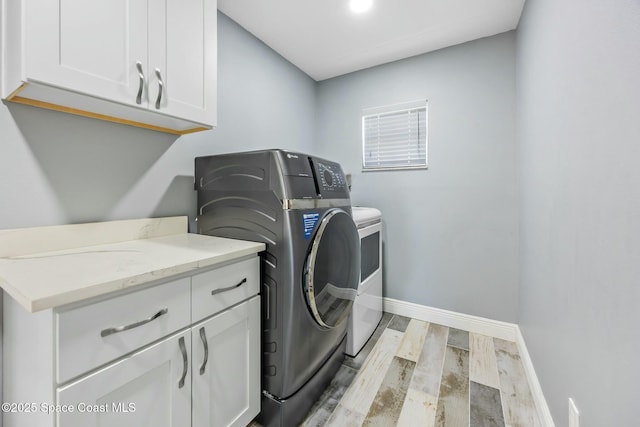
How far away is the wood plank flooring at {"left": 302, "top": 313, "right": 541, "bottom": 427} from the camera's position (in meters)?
1.33

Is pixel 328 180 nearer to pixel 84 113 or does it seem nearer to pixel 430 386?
pixel 84 113

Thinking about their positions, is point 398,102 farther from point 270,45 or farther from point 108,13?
point 108,13

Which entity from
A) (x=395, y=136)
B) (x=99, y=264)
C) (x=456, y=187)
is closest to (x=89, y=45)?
(x=99, y=264)

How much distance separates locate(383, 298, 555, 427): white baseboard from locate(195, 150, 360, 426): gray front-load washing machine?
1155mm

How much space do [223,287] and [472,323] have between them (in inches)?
81.0

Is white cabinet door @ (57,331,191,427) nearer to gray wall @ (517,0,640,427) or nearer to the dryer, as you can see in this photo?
the dryer

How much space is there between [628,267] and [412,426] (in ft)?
3.70

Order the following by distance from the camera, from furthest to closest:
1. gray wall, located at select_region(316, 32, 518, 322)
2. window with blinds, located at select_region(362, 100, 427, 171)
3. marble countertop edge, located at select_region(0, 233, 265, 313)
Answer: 1. window with blinds, located at select_region(362, 100, 427, 171)
2. gray wall, located at select_region(316, 32, 518, 322)
3. marble countertop edge, located at select_region(0, 233, 265, 313)

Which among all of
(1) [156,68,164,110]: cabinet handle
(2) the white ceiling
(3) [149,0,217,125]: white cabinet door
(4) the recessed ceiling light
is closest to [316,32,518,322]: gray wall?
(2) the white ceiling

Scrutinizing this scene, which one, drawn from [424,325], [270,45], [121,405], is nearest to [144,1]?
[270,45]

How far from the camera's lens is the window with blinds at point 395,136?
2.35 m

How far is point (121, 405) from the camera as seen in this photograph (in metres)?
0.77

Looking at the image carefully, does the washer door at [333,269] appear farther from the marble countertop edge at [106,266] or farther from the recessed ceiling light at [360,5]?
the recessed ceiling light at [360,5]

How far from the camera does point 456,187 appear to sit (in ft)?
7.26
